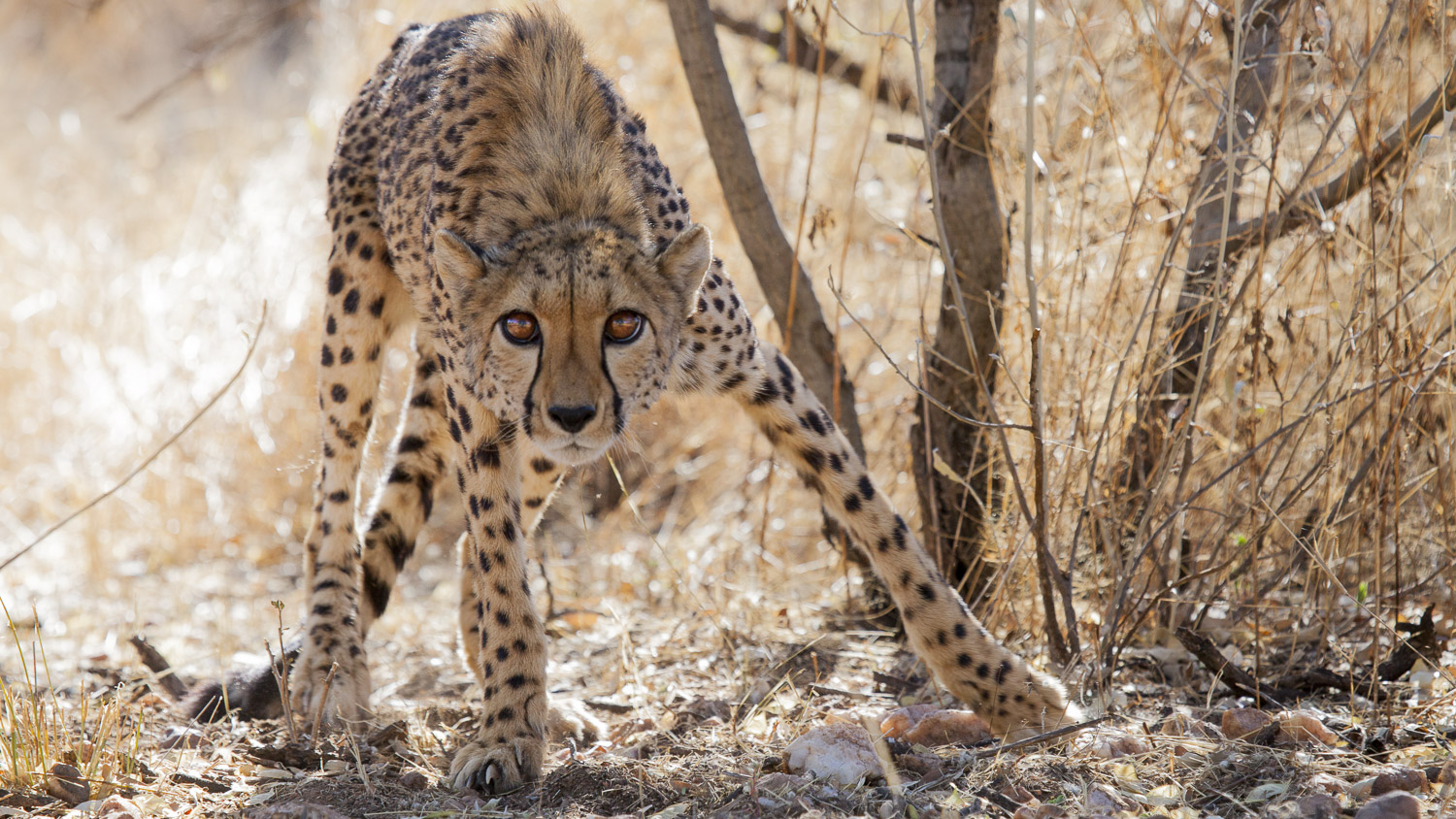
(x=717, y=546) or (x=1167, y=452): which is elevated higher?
(x=1167, y=452)

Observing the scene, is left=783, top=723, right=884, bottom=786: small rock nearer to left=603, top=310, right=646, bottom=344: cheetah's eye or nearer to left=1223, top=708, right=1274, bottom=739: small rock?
left=1223, top=708, right=1274, bottom=739: small rock

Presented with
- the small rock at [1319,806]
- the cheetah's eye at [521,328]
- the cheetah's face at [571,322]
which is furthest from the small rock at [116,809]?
the small rock at [1319,806]

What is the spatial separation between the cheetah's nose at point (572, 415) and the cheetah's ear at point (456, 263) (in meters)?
0.47

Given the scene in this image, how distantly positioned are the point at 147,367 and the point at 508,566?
148 inches

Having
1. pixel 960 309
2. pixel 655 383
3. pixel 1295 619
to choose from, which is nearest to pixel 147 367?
pixel 655 383

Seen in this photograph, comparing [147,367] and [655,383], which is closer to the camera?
[655,383]

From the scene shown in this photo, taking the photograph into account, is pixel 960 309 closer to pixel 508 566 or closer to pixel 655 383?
pixel 655 383

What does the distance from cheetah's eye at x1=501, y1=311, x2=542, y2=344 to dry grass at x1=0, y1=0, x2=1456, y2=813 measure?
16.6 inches

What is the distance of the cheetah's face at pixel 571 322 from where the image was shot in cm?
278

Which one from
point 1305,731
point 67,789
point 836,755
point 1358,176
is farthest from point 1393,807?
point 67,789

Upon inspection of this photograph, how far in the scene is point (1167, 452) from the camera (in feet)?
9.95

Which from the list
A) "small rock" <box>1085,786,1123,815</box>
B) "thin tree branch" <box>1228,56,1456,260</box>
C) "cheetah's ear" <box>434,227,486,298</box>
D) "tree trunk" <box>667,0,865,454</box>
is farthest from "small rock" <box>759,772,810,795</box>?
"thin tree branch" <box>1228,56,1456,260</box>

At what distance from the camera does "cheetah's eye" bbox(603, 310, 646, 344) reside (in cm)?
286

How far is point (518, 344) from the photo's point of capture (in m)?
2.88
